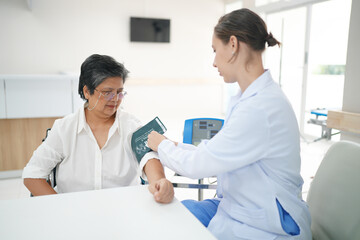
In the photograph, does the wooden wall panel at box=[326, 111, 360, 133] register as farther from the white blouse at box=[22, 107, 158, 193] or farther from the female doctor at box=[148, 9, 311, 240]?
the white blouse at box=[22, 107, 158, 193]

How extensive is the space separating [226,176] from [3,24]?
6702 millimetres

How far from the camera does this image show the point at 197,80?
26.0ft

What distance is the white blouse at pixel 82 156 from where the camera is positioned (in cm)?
157

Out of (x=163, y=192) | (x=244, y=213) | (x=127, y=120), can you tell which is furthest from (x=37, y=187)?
(x=244, y=213)

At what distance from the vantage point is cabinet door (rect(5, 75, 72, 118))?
354cm

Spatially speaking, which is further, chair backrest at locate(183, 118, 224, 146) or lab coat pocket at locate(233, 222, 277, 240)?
chair backrest at locate(183, 118, 224, 146)

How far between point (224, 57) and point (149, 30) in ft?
20.8

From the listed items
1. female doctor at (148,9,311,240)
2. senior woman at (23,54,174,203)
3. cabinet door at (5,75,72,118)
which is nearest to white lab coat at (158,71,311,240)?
female doctor at (148,9,311,240)

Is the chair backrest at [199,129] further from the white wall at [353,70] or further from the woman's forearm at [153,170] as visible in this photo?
the white wall at [353,70]

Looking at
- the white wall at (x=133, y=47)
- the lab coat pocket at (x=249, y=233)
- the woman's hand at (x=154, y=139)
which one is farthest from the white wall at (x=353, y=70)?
the white wall at (x=133, y=47)

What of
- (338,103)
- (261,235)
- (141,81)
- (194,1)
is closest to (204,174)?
(261,235)

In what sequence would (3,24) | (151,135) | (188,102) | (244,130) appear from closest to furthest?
(244,130) → (151,135) → (3,24) → (188,102)

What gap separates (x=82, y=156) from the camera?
1.60 meters

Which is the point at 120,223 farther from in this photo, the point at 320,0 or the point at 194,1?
the point at 194,1
